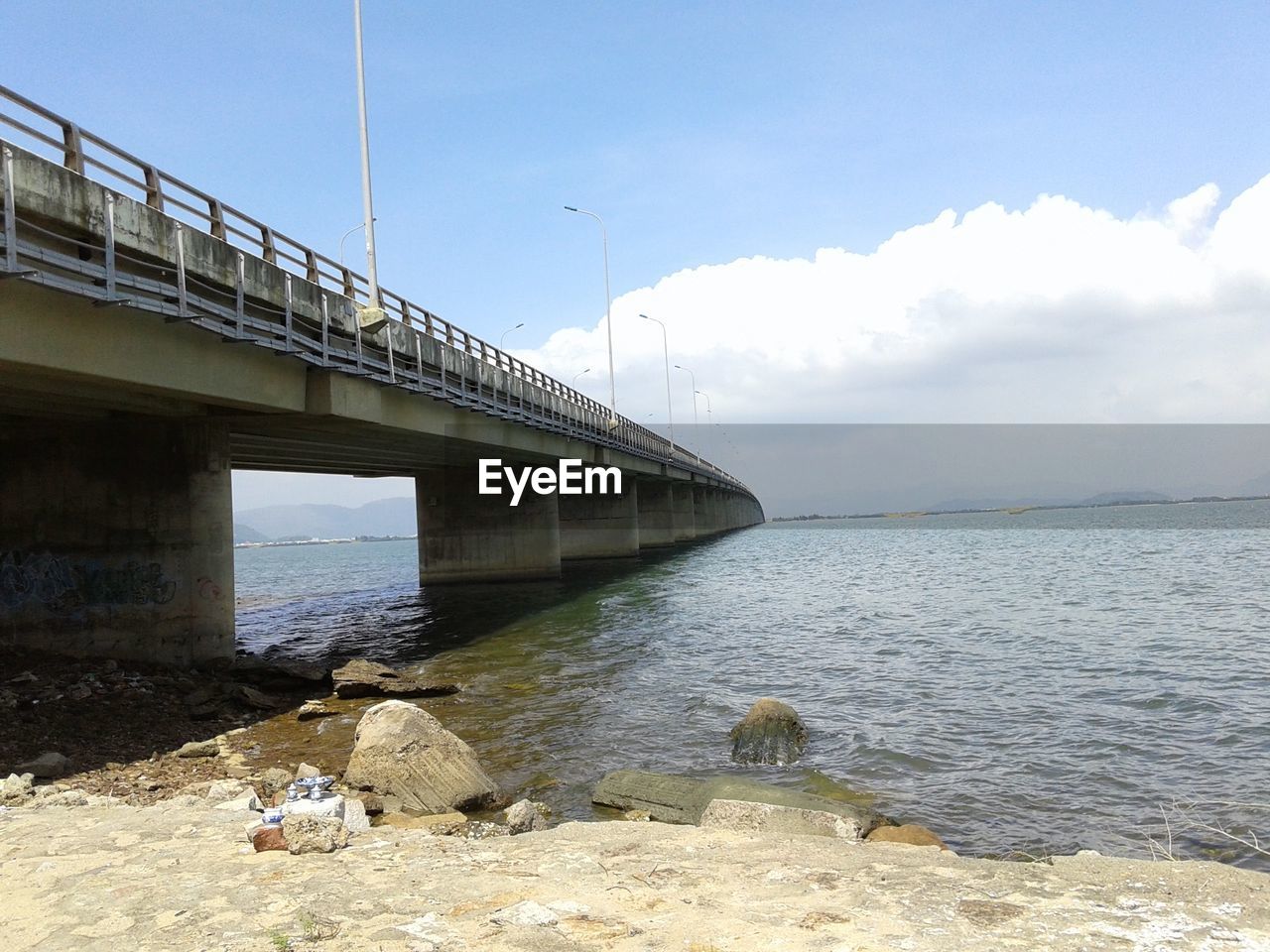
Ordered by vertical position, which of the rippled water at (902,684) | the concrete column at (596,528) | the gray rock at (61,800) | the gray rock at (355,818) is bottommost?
the rippled water at (902,684)

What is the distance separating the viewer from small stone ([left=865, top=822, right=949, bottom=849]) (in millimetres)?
8578

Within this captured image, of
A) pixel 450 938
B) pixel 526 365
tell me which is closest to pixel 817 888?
pixel 450 938

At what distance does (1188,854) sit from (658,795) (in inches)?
205

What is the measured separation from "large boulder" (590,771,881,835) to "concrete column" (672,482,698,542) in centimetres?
8240

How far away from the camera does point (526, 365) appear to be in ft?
111

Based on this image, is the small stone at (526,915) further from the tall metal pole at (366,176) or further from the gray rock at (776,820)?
the tall metal pole at (366,176)

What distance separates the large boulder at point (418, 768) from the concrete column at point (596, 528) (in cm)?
5104

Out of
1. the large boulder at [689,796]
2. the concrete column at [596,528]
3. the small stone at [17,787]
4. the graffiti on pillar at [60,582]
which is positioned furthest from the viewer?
the concrete column at [596,528]

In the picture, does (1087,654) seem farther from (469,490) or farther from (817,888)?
(469,490)

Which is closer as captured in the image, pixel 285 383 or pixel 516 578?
pixel 285 383

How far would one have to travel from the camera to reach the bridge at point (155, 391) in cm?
1136

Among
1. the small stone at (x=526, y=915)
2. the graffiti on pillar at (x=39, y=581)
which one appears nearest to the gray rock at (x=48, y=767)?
the graffiti on pillar at (x=39, y=581)

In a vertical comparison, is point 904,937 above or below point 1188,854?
above

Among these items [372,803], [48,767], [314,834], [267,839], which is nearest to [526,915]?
A: [314,834]
